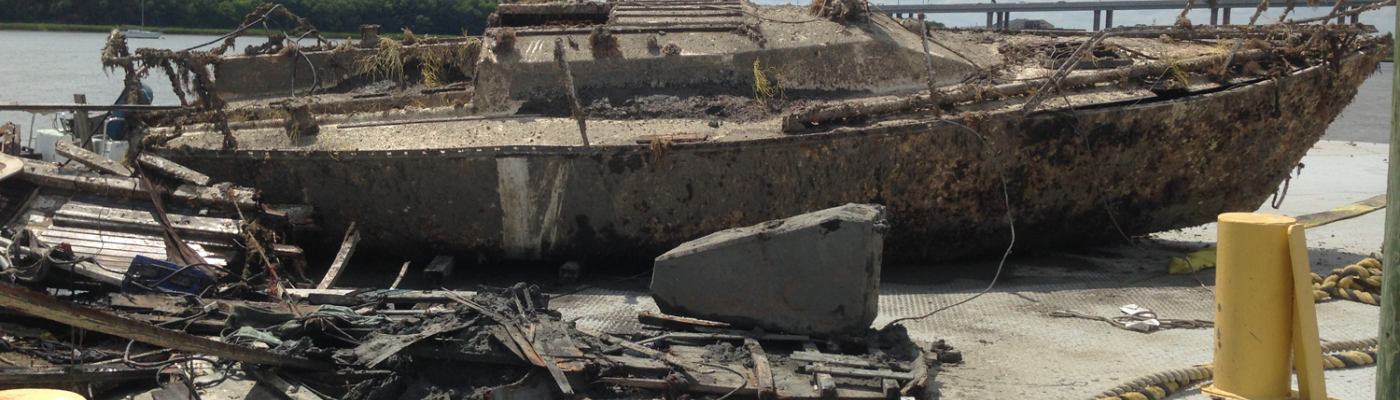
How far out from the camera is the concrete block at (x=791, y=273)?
5.70m

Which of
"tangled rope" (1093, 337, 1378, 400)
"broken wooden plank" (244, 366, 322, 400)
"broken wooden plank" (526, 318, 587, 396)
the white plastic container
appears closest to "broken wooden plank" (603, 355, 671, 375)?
"broken wooden plank" (526, 318, 587, 396)

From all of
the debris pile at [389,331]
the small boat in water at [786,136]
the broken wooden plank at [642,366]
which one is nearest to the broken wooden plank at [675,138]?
the small boat in water at [786,136]

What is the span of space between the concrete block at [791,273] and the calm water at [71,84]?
13341 mm

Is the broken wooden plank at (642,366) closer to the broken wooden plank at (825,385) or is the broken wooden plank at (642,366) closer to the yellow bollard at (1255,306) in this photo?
the broken wooden plank at (825,385)

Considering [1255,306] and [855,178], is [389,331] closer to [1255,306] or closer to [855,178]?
[855,178]

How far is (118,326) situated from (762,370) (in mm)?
2806

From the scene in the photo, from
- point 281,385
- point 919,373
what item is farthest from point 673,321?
point 281,385

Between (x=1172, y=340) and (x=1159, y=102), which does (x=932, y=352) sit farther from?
(x=1159, y=102)

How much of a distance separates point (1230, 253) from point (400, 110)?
602 centimetres

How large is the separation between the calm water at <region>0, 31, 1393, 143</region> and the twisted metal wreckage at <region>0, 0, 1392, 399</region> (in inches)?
385

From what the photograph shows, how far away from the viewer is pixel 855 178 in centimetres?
745

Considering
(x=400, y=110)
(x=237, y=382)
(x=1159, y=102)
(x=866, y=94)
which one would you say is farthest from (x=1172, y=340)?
(x=400, y=110)

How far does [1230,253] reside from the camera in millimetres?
4496

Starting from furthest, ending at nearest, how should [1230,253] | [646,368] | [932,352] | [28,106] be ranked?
[28,106] < [932,352] < [646,368] < [1230,253]
